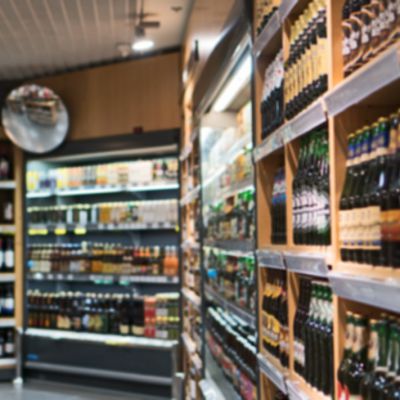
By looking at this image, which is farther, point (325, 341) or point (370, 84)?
point (325, 341)

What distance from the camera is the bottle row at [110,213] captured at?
24.7 feet

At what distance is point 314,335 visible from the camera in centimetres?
236

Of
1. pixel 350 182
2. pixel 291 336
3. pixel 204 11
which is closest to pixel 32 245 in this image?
pixel 204 11

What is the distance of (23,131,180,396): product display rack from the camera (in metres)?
7.41

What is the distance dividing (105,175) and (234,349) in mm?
3879

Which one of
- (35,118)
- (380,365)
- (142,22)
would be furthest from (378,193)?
(35,118)

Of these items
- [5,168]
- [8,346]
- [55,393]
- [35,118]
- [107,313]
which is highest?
[35,118]

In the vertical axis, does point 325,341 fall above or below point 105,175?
below

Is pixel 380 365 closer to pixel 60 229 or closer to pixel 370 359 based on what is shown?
pixel 370 359

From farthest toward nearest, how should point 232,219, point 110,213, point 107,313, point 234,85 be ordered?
point 110,213 → point 107,313 → point 232,219 → point 234,85

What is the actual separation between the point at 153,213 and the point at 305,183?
5.12 m

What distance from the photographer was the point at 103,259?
791 centimetres

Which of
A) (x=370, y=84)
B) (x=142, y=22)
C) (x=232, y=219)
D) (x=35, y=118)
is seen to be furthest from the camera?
(x=35, y=118)

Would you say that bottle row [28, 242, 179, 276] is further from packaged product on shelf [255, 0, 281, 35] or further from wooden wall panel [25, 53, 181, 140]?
packaged product on shelf [255, 0, 281, 35]
